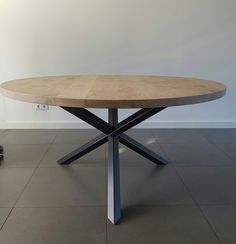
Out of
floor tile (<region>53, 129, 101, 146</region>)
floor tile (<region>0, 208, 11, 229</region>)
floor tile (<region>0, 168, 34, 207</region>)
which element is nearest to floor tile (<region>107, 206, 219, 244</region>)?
floor tile (<region>0, 208, 11, 229</region>)

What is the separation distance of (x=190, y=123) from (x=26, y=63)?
1942mm

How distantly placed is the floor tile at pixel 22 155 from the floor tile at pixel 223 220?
53.1 inches

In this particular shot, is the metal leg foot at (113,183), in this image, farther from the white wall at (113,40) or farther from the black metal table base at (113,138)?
the white wall at (113,40)

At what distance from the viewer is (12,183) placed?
1958mm

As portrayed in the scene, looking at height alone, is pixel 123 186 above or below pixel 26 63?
below

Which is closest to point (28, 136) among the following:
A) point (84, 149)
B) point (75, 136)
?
point (75, 136)

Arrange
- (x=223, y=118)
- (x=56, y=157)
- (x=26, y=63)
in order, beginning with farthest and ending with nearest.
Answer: (x=223, y=118), (x=26, y=63), (x=56, y=157)

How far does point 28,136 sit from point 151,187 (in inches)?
63.7

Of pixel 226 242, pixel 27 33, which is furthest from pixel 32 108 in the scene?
pixel 226 242

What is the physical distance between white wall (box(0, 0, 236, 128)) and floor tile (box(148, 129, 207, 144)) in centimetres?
49

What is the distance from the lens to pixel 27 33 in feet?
9.91

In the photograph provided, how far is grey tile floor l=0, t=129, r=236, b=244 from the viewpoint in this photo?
143 centimetres

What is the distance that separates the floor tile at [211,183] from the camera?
5.82 feet

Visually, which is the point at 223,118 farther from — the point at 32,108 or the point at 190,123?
the point at 32,108
